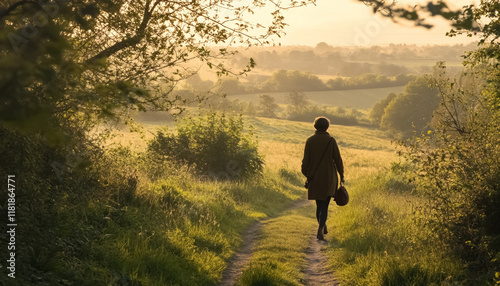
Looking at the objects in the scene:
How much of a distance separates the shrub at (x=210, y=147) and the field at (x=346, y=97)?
87.2 m

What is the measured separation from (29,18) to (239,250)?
23.2ft

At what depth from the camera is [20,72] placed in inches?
130

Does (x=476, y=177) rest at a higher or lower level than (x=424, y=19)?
lower

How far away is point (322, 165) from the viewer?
10594mm

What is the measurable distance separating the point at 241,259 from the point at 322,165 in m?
2.91

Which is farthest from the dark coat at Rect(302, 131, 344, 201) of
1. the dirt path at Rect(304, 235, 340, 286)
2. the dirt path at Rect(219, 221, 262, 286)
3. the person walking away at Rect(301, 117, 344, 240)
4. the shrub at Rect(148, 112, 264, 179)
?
the shrub at Rect(148, 112, 264, 179)

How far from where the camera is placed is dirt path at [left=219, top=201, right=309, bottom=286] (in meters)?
8.00

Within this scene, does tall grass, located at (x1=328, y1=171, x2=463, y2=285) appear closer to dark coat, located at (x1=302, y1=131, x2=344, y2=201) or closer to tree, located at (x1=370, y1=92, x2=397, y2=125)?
dark coat, located at (x1=302, y1=131, x2=344, y2=201)

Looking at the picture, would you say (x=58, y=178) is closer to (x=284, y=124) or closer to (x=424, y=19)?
(x=424, y=19)

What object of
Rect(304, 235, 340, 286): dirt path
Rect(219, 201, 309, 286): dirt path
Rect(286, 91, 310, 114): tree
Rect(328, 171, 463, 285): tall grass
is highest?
Rect(286, 91, 310, 114): tree

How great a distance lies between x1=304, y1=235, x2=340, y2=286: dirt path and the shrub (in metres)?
11.2

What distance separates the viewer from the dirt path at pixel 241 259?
8.00 m

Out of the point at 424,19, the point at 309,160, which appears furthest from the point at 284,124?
the point at 424,19

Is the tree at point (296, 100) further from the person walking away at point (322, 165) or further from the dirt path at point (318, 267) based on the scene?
the dirt path at point (318, 267)
